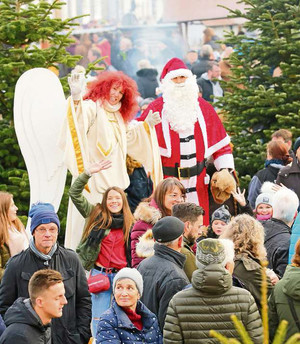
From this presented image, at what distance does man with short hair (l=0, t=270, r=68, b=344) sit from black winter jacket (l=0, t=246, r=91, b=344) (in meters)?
1.17

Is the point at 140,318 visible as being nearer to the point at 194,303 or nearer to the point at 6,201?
the point at 194,303

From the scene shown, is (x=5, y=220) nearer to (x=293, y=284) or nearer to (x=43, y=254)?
(x=43, y=254)

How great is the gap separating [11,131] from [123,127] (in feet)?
6.11

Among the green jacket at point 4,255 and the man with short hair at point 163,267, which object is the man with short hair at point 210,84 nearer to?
the green jacket at point 4,255

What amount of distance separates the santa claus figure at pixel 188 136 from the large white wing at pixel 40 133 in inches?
47.2

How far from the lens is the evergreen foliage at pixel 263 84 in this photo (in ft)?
54.0

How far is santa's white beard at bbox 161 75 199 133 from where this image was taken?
46.7ft

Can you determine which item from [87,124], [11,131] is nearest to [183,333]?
[87,124]

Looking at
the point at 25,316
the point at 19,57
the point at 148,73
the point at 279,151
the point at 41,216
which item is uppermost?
the point at 19,57

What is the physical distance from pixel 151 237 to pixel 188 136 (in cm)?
442

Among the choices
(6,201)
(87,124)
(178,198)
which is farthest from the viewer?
(87,124)

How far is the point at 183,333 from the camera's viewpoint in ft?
25.5

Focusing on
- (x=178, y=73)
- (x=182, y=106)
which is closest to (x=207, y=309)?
(x=182, y=106)

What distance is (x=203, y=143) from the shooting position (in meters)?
14.3
